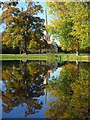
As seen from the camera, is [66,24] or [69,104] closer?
[69,104]

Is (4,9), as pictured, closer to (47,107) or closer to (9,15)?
(9,15)

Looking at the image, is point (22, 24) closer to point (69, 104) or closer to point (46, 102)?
point (46, 102)

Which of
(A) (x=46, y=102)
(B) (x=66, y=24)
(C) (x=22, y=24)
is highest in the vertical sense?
(C) (x=22, y=24)

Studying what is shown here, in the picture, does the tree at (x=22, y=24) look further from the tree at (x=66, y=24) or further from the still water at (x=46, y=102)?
the still water at (x=46, y=102)

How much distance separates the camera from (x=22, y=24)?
19219 mm

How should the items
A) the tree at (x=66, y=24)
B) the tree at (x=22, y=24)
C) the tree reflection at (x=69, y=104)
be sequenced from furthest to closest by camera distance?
1. the tree at (x=22, y=24)
2. the tree at (x=66, y=24)
3. the tree reflection at (x=69, y=104)

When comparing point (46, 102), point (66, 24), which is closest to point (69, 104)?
point (46, 102)

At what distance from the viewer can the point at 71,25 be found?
15727mm

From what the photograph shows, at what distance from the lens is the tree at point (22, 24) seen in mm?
18984

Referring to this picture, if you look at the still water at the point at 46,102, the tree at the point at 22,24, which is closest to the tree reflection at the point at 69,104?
the still water at the point at 46,102

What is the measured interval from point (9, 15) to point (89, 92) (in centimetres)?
1576

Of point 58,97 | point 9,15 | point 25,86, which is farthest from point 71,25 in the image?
point 58,97

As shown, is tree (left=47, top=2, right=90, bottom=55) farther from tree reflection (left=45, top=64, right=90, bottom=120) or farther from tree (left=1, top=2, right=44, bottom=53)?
tree reflection (left=45, top=64, right=90, bottom=120)

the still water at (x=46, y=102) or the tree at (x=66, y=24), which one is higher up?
the tree at (x=66, y=24)
